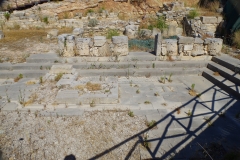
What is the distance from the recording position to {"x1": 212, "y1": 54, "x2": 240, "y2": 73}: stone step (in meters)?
5.81

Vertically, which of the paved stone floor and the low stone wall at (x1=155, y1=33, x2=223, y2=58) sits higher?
the low stone wall at (x1=155, y1=33, x2=223, y2=58)

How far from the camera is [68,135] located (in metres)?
3.58

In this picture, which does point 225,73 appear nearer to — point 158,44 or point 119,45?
point 158,44

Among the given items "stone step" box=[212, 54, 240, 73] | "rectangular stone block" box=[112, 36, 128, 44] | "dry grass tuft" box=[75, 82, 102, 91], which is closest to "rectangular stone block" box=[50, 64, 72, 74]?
"dry grass tuft" box=[75, 82, 102, 91]

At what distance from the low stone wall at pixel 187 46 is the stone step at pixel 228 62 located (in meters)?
0.27

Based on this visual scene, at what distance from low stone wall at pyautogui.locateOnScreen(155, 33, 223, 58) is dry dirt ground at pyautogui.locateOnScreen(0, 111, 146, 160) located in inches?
132

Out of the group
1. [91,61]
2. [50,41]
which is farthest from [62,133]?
[50,41]

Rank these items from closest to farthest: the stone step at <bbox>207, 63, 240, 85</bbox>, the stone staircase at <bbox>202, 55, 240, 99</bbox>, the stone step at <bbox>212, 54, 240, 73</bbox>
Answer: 1. the stone staircase at <bbox>202, 55, 240, 99</bbox>
2. the stone step at <bbox>207, 63, 240, 85</bbox>
3. the stone step at <bbox>212, 54, 240, 73</bbox>

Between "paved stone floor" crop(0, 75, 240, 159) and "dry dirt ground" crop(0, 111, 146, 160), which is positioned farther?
"paved stone floor" crop(0, 75, 240, 159)

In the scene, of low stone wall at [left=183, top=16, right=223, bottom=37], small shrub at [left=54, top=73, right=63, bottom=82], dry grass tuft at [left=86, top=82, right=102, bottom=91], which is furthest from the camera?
low stone wall at [left=183, top=16, right=223, bottom=37]

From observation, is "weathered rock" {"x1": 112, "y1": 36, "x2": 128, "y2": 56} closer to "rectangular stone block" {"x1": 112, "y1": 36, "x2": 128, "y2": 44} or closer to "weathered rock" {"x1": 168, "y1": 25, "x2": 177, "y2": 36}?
"rectangular stone block" {"x1": 112, "y1": 36, "x2": 128, "y2": 44}

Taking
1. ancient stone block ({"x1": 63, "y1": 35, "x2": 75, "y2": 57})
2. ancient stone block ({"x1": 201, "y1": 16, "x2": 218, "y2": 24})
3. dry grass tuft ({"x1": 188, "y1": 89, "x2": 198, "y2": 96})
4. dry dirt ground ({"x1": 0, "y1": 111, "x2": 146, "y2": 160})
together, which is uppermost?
ancient stone block ({"x1": 201, "y1": 16, "x2": 218, "y2": 24})

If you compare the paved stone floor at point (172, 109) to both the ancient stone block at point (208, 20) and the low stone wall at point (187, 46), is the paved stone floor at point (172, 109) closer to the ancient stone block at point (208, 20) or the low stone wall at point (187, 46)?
the low stone wall at point (187, 46)

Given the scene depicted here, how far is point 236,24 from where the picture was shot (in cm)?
858
